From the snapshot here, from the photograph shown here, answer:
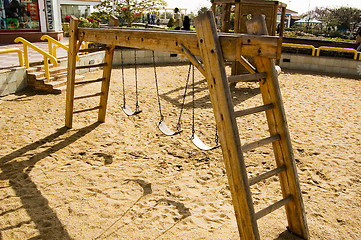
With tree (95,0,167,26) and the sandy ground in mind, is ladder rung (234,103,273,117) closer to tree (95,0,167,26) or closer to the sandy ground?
Answer: the sandy ground

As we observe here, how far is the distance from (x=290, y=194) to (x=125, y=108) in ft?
11.6

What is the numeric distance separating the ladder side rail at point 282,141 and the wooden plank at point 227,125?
493 mm

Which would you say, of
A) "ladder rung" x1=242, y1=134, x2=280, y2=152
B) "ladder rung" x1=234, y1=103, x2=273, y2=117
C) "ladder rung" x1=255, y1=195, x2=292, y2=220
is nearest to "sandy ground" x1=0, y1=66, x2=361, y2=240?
"ladder rung" x1=255, y1=195, x2=292, y2=220

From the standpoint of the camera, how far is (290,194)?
3.19 metres

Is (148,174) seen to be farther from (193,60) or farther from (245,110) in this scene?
(245,110)

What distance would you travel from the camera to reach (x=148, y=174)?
4.66 meters

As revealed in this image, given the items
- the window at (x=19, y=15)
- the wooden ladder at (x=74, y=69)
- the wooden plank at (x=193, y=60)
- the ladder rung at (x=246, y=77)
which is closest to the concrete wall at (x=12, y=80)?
the wooden ladder at (x=74, y=69)

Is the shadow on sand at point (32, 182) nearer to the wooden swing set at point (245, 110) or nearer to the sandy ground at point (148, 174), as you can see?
the sandy ground at point (148, 174)

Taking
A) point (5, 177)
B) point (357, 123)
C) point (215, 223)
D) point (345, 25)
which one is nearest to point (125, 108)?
point (5, 177)

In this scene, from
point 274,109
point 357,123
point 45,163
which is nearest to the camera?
point 274,109

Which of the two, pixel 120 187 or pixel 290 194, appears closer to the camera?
pixel 290 194

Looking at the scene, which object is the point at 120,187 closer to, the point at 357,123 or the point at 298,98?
the point at 357,123

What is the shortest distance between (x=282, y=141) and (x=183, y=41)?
1401mm

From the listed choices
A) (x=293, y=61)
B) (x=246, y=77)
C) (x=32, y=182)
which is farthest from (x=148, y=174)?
(x=293, y=61)
